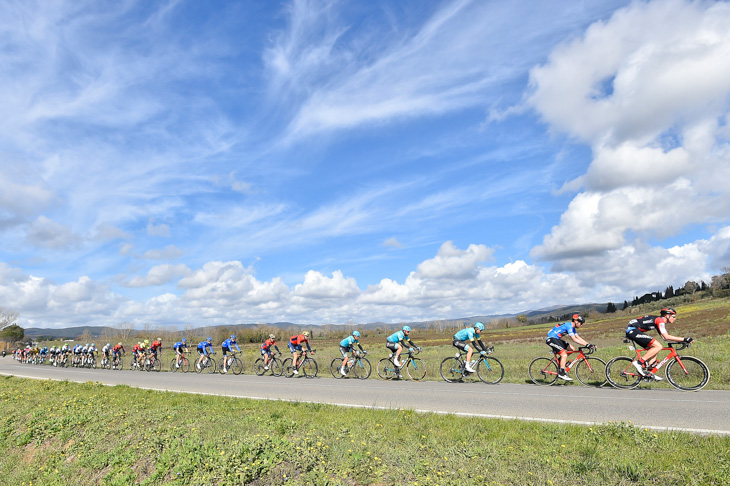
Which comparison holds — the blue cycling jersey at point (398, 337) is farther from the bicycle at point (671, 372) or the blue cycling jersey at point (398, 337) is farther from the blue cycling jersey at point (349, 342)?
the bicycle at point (671, 372)

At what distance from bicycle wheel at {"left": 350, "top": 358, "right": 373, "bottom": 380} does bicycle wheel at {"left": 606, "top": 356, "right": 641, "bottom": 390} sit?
9.18 m

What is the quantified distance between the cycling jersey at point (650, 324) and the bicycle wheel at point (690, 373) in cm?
91

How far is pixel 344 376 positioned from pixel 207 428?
11.1 m

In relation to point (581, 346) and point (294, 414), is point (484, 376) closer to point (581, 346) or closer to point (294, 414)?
point (581, 346)

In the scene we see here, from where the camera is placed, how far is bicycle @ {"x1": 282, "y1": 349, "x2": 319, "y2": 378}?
2030cm

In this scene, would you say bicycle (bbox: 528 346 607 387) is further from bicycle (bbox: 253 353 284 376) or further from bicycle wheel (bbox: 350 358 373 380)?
bicycle (bbox: 253 353 284 376)

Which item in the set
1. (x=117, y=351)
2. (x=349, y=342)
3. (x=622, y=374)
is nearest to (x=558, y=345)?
(x=622, y=374)

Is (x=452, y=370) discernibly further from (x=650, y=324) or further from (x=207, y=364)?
(x=207, y=364)

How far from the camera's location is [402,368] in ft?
59.2

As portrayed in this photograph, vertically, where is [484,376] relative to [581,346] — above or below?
below

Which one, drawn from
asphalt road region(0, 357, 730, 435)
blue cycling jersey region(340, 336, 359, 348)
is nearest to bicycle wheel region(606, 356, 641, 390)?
asphalt road region(0, 357, 730, 435)

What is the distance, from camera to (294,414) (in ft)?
30.5

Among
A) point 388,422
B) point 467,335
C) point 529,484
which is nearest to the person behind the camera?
point 529,484

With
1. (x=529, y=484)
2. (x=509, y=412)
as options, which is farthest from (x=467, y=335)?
(x=529, y=484)
